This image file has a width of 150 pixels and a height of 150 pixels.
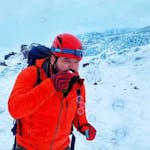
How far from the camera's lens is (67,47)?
3707mm

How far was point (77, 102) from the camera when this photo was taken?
404 cm

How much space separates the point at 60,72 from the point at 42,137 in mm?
690

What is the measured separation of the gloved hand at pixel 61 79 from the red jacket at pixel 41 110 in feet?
0.15

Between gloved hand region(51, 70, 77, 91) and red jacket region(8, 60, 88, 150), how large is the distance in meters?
0.05

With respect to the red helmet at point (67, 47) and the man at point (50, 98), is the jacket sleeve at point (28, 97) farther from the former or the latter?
the red helmet at point (67, 47)

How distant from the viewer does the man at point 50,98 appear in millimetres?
3484

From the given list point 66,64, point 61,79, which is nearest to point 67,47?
point 66,64

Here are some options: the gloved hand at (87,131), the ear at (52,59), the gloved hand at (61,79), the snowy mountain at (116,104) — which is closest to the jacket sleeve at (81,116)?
the gloved hand at (87,131)

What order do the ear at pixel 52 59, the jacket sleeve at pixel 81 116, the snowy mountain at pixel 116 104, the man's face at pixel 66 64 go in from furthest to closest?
1. the snowy mountain at pixel 116 104
2. the jacket sleeve at pixel 81 116
3. the ear at pixel 52 59
4. the man's face at pixel 66 64

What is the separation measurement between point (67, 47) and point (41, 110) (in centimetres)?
60

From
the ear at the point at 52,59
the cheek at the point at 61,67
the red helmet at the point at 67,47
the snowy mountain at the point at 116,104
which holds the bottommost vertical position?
the snowy mountain at the point at 116,104

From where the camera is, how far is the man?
3.48m

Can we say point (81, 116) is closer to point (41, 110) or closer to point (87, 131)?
point (87, 131)

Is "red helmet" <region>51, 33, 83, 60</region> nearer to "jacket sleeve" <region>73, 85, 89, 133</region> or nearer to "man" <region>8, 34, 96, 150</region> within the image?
"man" <region>8, 34, 96, 150</region>
